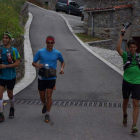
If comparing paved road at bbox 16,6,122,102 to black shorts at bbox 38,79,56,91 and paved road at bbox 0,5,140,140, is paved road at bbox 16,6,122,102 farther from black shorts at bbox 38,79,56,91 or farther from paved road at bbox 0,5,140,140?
black shorts at bbox 38,79,56,91

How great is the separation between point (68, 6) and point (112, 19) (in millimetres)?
19992

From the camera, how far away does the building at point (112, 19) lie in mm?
25825

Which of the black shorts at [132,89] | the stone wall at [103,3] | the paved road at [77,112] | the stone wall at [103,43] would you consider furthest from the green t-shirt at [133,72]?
the stone wall at [103,3]

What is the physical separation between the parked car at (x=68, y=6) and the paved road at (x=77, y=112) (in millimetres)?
29372

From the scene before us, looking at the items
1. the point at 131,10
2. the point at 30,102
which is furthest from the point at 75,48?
the point at 30,102

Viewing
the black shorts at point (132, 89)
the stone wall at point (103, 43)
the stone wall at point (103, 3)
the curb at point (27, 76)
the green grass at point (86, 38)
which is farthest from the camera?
the stone wall at point (103, 3)

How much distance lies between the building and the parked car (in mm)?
16309

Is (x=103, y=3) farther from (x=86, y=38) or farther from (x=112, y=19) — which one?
(x=86, y=38)

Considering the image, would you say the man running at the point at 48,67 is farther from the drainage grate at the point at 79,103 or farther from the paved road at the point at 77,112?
the drainage grate at the point at 79,103

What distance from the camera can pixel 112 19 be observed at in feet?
88.4

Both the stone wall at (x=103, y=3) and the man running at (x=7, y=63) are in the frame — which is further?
the stone wall at (x=103, y=3)

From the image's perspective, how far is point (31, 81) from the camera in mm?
12016

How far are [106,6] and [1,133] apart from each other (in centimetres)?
2375

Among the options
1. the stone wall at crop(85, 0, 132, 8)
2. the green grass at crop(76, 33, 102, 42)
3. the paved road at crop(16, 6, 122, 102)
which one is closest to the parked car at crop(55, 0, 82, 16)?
the stone wall at crop(85, 0, 132, 8)
